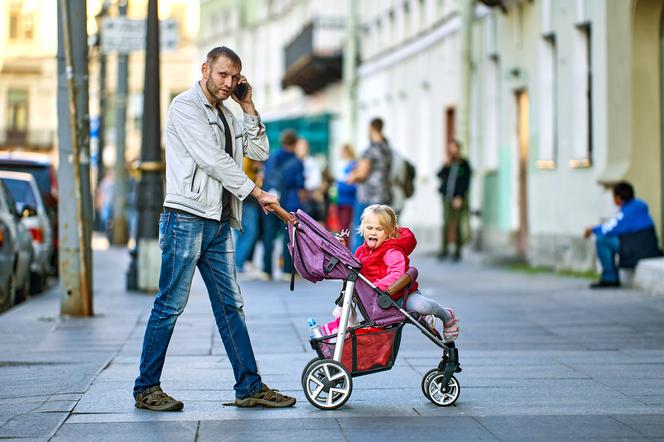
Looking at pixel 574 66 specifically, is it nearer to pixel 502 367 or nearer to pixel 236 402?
pixel 502 367

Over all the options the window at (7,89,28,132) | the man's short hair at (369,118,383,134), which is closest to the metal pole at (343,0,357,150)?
the man's short hair at (369,118,383,134)

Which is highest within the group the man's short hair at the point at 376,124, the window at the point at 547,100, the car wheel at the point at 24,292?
the window at the point at 547,100

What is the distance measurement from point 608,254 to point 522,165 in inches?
341

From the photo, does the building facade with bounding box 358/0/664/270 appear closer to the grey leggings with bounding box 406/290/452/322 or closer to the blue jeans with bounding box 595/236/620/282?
the blue jeans with bounding box 595/236/620/282

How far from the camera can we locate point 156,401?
8539mm

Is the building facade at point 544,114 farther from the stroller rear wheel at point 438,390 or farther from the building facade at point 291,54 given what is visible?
the stroller rear wheel at point 438,390

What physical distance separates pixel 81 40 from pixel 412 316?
21.9 ft


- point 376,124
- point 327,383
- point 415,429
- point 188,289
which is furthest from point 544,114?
point 415,429

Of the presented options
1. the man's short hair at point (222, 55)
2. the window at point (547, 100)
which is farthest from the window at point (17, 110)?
the man's short hair at point (222, 55)

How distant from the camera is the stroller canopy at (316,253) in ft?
27.6

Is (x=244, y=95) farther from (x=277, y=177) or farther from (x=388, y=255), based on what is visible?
(x=277, y=177)

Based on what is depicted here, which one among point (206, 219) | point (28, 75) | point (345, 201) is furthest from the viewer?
point (28, 75)

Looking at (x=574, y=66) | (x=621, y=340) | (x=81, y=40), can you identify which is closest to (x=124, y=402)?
(x=621, y=340)

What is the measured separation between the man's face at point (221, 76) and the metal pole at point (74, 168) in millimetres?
5851
